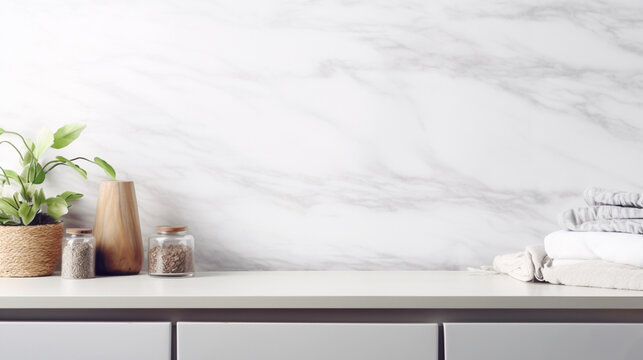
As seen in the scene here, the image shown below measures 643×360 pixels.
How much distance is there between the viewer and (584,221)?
1141 mm

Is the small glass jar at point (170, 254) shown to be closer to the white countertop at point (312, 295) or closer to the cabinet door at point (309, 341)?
the white countertop at point (312, 295)

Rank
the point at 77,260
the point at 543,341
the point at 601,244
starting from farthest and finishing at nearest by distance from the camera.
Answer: the point at 77,260, the point at 601,244, the point at 543,341

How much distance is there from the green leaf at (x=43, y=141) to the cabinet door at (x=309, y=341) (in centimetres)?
58

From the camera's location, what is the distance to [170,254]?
1194 mm

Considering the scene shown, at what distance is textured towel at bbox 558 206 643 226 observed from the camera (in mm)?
1072

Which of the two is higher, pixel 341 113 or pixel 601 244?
pixel 341 113

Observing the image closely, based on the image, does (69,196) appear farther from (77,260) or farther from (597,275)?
(597,275)

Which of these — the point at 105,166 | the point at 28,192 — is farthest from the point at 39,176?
the point at 105,166

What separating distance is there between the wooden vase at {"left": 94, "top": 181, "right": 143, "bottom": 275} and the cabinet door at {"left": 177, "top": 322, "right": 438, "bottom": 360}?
363 millimetres

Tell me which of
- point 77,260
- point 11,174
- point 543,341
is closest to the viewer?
point 543,341

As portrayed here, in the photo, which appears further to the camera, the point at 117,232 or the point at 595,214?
the point at 117,232

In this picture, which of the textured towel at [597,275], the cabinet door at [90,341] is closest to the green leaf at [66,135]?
the cabinet door at [90,341]

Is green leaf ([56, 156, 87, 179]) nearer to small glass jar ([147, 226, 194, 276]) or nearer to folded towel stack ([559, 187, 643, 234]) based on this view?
small glass jar ([147, 226, 194, 276])

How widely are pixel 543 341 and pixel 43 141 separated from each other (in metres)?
1.10
